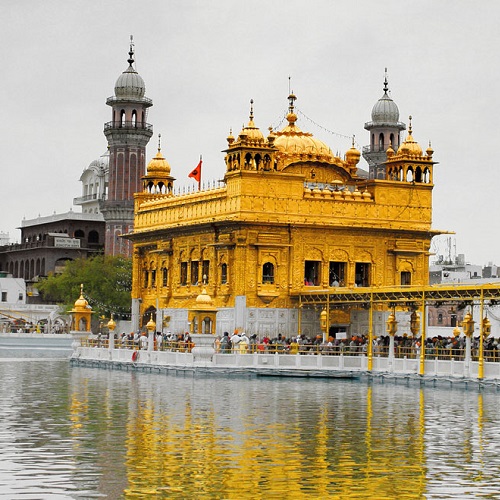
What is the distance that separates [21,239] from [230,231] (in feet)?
231

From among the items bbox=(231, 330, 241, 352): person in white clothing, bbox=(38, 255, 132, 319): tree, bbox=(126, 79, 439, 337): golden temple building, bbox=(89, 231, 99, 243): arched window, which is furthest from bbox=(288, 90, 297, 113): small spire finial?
bbox=(89, 231, 99, 243): arched window

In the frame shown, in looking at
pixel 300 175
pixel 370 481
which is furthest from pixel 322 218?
pixel 370 481

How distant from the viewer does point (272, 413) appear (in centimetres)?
2728

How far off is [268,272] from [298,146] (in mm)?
6116

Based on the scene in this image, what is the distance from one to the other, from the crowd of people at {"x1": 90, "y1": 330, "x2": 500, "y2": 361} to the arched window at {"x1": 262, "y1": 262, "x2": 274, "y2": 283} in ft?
6.96

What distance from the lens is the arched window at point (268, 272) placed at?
49.5 m

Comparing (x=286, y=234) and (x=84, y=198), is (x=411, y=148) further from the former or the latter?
(x=84, y=198)

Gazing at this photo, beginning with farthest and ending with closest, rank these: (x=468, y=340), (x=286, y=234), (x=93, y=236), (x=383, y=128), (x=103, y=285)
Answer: (x=93, y=236) → (x=383, y=128) → (x=103, y=285) → (x=286, y=234) → (x=468, y=340)

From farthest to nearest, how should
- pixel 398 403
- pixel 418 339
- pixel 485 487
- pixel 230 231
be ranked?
pixel 230 231 → pixel 418 339 → pixel 398 403 → pixel 485 487

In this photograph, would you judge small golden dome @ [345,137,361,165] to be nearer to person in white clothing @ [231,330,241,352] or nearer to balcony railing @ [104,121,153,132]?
person in white clothing @ [231,330,241,352]

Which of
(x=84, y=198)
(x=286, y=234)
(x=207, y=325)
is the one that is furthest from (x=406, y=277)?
(x=84, y=198)

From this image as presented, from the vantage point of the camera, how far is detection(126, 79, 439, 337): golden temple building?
161 ft

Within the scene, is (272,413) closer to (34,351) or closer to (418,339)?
(418,339)

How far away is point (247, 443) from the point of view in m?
21.4
